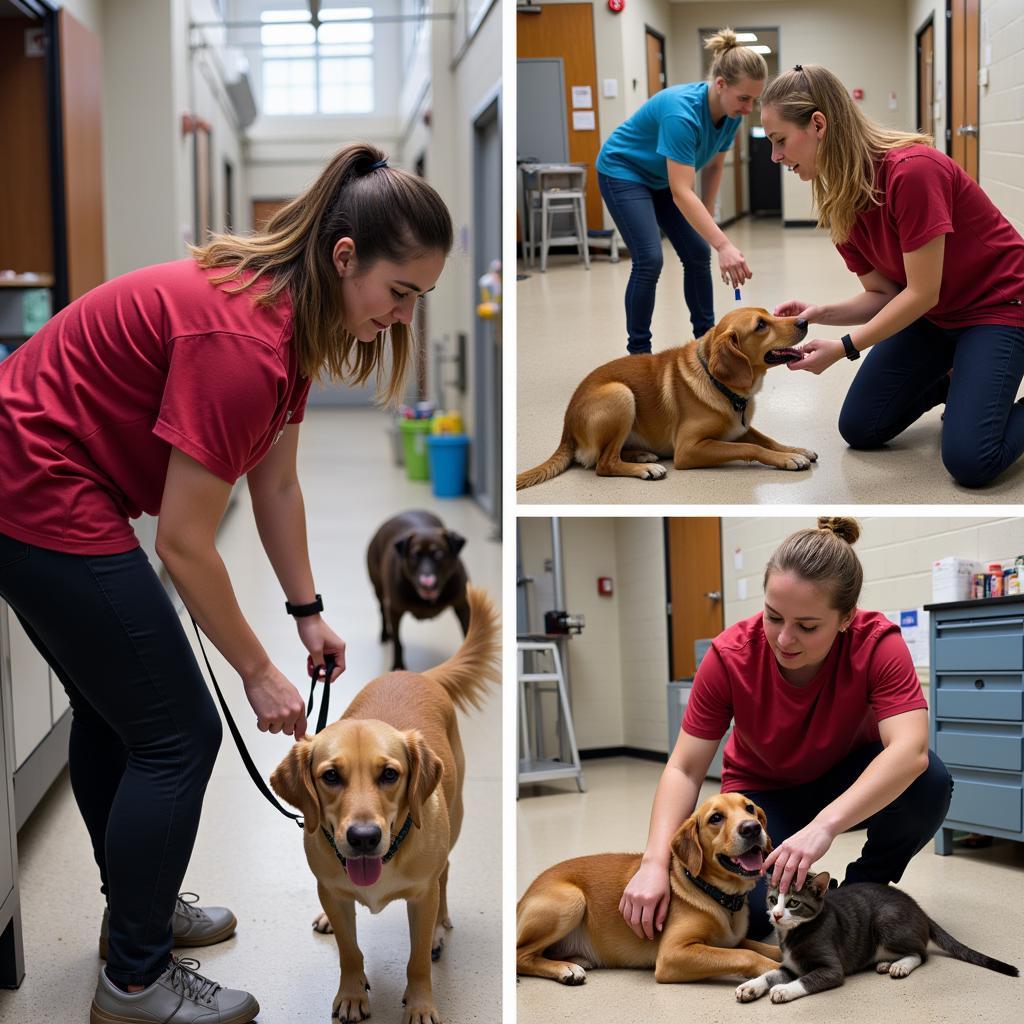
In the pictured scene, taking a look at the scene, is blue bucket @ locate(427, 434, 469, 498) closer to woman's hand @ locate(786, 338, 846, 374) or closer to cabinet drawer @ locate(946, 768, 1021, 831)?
cabinet drawer @ locate(946, 768, 1021, 831)

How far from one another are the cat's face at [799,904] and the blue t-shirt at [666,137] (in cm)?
141

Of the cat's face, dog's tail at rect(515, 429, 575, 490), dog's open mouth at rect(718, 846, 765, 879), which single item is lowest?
the cat's face

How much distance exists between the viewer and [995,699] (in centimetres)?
283

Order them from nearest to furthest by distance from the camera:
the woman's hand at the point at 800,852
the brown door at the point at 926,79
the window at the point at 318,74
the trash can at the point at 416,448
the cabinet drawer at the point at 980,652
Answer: the woman's hand at the point at 800,852, the brown door at the point at 926,79, the cabinet drawer at the point at 980,652, the trash can at the point at 416,448, the window at the point at 318,74

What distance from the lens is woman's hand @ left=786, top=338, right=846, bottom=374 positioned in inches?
91.0

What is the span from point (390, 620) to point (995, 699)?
220 centimetres

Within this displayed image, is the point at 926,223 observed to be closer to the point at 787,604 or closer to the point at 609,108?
the point at 609,108

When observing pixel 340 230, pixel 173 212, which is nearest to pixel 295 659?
pixel 340 230

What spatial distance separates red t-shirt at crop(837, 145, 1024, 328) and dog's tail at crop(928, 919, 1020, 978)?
1.28 metres

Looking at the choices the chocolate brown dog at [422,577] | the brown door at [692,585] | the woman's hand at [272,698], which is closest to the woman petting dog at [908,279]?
the brown door at [692,585]

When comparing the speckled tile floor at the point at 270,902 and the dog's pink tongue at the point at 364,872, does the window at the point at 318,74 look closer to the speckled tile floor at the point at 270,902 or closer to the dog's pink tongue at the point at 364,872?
the speckled tile floor at the point at 270,902

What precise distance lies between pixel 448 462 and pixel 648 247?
585 cm

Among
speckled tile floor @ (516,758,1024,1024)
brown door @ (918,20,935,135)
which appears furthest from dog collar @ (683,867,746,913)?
brown door @ (918,20,935,135)

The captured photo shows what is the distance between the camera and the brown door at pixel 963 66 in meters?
2.13
